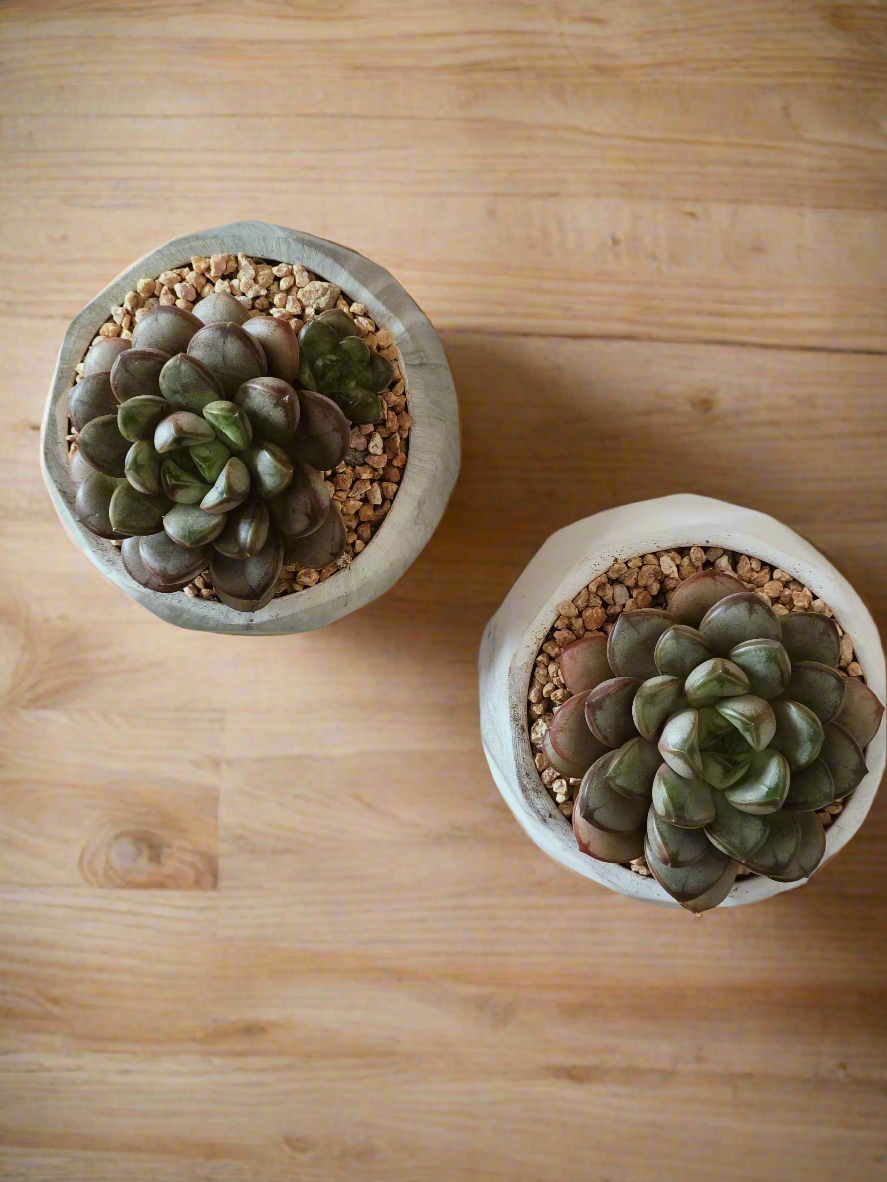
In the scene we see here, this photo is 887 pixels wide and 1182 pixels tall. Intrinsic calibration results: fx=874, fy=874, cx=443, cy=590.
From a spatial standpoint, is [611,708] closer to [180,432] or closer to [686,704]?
[686,704]

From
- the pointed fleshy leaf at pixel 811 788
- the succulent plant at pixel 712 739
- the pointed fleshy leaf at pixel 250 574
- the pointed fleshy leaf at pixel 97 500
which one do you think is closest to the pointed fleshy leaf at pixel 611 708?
the succulent plant at pixel 712 739

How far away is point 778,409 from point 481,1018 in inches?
25.8

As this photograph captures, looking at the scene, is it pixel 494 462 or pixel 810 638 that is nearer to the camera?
pixel 810 638

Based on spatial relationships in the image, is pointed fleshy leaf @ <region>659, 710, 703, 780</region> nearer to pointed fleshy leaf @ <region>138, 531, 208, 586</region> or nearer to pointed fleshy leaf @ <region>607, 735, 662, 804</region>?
pointed fleshy leaf @ <region>607, 735, 662, 804</region>

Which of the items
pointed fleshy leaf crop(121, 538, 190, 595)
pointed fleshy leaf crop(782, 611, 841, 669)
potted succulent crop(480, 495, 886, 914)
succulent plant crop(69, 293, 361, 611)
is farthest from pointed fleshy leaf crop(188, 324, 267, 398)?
pointed fleshy leaf crop(782, 611, 841, 669)

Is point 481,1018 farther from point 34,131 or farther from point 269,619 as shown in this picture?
point 34,131

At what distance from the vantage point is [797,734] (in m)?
0.49

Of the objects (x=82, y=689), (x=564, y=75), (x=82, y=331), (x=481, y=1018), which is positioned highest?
(x=564, y=75)

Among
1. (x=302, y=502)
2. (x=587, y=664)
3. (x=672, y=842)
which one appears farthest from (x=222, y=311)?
(x=672, y=842)

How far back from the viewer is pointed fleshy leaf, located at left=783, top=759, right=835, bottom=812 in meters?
0.51

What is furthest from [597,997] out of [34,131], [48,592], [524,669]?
[34,131]

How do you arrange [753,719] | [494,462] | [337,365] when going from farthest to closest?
[494,462], [337,365], [753,719]

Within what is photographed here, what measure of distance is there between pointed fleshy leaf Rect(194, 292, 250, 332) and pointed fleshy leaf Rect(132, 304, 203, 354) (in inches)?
0.7

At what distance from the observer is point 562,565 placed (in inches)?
25.7
